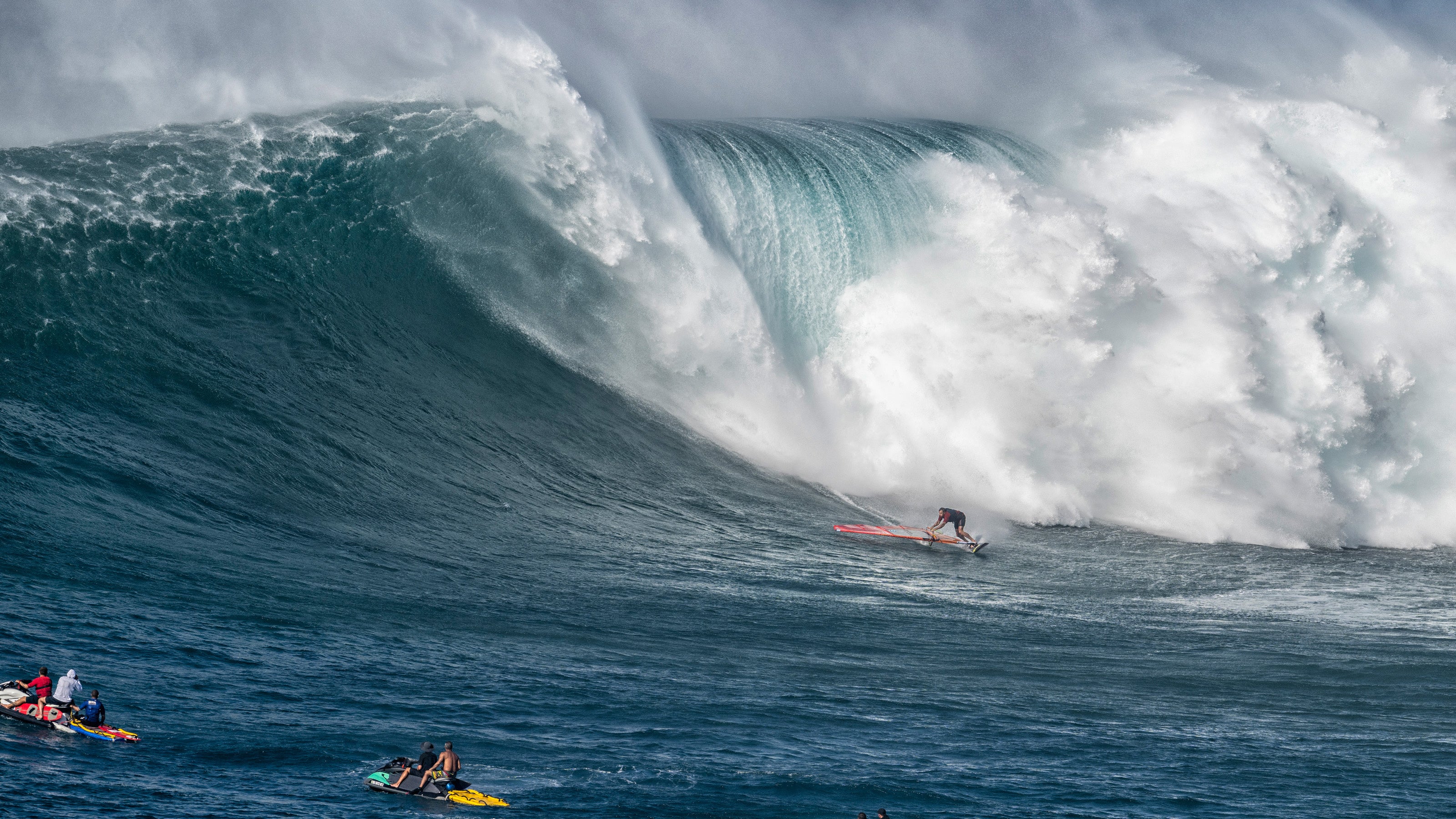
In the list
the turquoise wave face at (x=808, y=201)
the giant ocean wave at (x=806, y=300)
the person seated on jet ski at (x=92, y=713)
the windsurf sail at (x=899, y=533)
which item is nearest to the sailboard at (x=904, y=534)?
the windsurf sail at (x=899, y=533)

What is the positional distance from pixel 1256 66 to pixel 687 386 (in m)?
17.1

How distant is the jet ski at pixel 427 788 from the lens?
10375mm

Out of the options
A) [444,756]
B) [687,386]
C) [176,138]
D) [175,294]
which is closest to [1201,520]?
[687,386]

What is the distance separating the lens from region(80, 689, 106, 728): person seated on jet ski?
10.5m

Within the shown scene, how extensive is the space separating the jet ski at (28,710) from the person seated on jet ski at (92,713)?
0.16 m

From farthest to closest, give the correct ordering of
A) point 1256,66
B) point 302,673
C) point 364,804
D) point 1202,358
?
point 1256,66, point 1202,358, point 302,673, point 364,804

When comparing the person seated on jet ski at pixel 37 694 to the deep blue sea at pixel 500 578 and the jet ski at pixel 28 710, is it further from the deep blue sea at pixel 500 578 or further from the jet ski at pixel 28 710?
the deep blue sea at pixel 500 578

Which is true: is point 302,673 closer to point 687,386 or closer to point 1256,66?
point 687,386

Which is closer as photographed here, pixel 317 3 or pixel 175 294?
pixel 175 294

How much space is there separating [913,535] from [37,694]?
41.2 ft

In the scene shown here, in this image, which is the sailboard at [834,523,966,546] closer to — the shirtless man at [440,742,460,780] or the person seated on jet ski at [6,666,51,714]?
the shirtless man at [440,742,460,780]

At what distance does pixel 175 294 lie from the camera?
1895 centimetres

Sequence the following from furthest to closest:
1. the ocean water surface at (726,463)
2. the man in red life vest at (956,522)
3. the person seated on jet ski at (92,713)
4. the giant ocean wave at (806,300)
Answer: the man in red life vest at (956,522)
the giant ocean wave at (806,300)
the ocean water surface at (726,463)
the person seated on jet ski at (92,713)

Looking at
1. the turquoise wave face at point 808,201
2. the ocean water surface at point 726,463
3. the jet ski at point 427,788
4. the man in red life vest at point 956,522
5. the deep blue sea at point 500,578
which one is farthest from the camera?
the turquoise wave face at point 808,201
